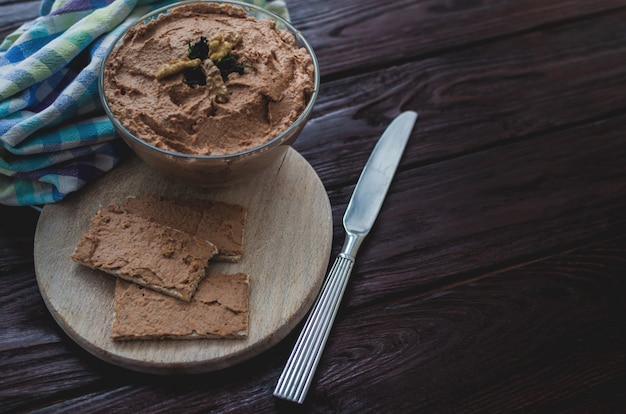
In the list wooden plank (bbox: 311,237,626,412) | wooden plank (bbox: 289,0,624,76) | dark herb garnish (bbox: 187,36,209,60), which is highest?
dark herb garnish (bbox: 187,36,209,60)

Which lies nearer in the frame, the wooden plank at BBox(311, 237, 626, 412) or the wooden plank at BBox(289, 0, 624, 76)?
the wooden plank at BBox(311, 237, 626, 412)

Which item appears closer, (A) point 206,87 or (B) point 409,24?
(A) point 206,87

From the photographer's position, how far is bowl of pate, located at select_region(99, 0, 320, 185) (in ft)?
5.22

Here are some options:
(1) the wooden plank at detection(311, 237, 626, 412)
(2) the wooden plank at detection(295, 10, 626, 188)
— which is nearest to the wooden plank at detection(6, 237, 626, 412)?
(1) the wooden plank at detection(311, 237, 626, 412)

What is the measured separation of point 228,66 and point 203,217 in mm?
415

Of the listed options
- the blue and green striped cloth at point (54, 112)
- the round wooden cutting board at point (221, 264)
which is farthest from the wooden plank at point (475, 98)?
the blue and green striped cloth at point (54, 112)

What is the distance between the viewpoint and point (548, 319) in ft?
5.63

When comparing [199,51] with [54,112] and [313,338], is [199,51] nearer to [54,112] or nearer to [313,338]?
[54,112]

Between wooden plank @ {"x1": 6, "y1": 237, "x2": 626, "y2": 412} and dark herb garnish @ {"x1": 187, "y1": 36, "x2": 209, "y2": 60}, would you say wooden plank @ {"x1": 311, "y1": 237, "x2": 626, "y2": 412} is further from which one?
dark herb garnish @ {"x1": 187, "y1": 36, "x2": 209, "y2": 60}

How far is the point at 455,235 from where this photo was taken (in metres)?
1.85

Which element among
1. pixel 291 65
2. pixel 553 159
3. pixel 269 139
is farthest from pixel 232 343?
pixel 553 159

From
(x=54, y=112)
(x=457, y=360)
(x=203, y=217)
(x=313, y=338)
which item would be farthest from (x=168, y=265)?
(x=457, y=360)

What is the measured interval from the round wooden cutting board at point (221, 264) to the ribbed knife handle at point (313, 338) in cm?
3

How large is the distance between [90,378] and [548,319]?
4.00 feet
